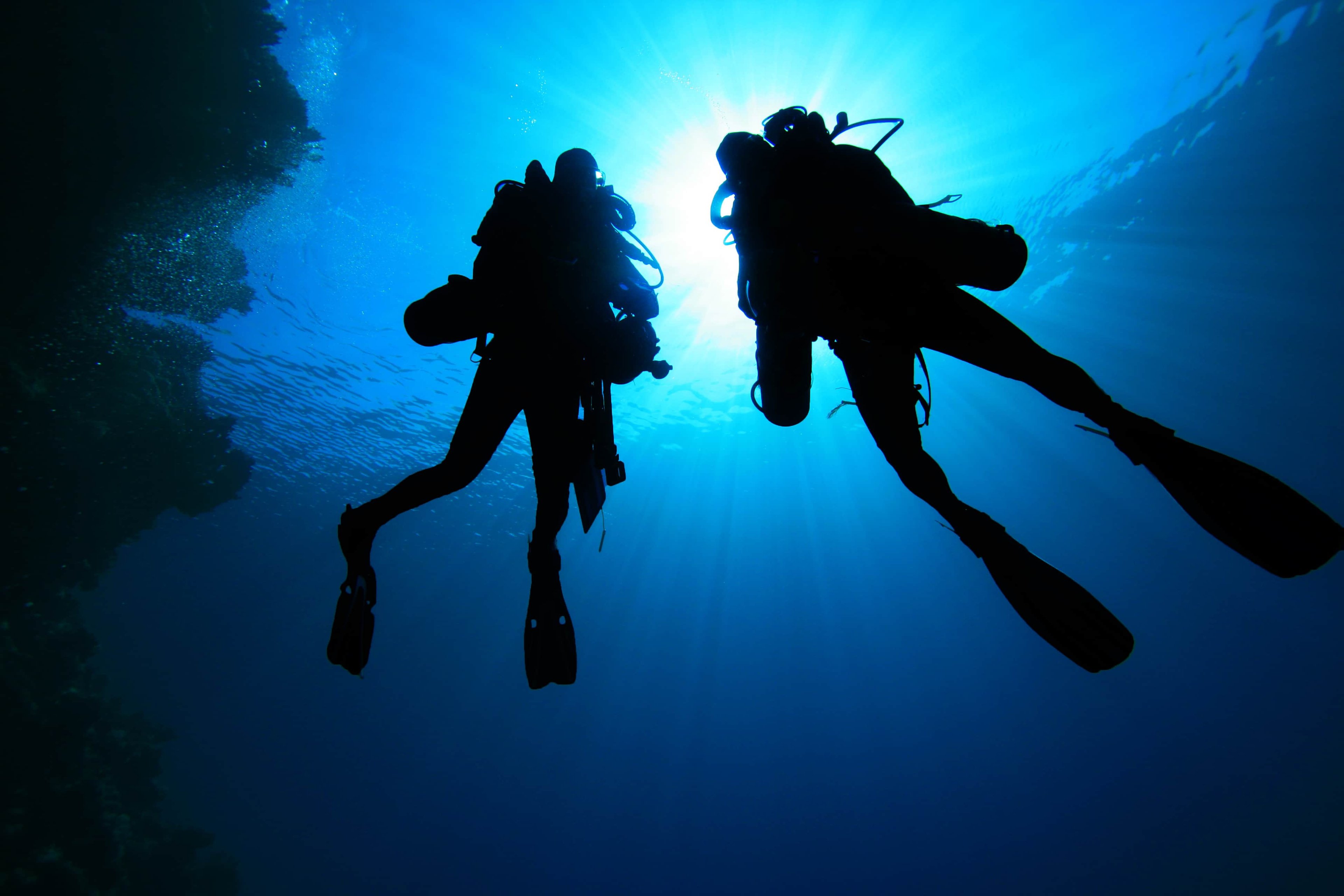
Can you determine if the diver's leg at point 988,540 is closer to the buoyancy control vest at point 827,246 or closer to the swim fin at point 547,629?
the buoyancy control vest at point 827,246

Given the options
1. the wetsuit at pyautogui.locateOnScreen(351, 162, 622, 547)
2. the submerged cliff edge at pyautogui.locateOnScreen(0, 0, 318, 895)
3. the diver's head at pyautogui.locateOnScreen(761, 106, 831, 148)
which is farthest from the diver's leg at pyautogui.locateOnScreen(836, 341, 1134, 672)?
the submerged cliff edge at pyautogui.locateOnScreen(0, 0, 318, 895)

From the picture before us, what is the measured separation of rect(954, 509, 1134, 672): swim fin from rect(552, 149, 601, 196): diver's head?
3.20 metres

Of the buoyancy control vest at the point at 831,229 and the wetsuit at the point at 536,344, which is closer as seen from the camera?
the buoyancy control vest at the point at 831,229

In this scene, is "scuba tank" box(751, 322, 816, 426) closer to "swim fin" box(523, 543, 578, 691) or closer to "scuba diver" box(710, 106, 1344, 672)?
"scuba diver" box(710, 106, 1344, 672)

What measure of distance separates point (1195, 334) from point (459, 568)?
142 ft

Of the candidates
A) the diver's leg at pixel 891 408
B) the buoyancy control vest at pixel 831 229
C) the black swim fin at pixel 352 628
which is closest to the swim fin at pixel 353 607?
the black swim fin at pixel 352 628

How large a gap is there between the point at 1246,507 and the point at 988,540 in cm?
94

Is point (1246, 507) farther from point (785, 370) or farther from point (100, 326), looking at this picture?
point (100, 326)

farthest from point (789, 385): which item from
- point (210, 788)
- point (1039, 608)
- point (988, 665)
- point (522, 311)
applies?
point (210, 788)

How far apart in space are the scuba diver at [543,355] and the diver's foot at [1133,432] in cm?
256

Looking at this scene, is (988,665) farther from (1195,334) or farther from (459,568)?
(459,568)

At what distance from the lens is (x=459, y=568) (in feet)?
109

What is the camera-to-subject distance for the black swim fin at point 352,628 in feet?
8.50

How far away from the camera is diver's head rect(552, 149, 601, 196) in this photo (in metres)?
3.26
